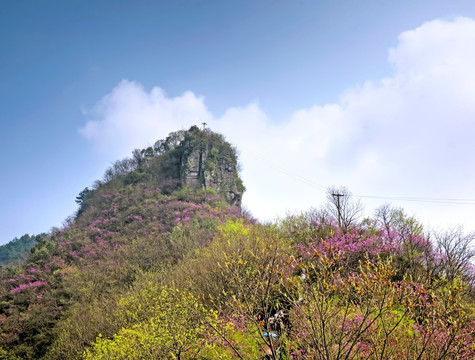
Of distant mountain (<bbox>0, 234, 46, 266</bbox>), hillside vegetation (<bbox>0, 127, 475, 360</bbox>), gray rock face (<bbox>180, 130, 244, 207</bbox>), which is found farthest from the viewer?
distant mountain (<bbox>0, 234, 46, 266</bbox>)

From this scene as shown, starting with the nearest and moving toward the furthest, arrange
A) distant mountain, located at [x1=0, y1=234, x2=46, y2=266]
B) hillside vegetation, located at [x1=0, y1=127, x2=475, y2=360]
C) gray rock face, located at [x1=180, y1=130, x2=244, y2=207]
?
hillside vegetation, located at [x1=0, y1=127, x2=475, y2=360] → gray rock face, located at [x1=180, y1=130, x2=244, y2=207] → distant mountain, located at [x1=0, y1=234, x2=46, y2=266]

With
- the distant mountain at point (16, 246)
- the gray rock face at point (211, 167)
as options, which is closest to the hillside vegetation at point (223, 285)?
the gray rock face at point (211, 167)

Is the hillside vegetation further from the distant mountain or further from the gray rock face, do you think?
the distant mountain

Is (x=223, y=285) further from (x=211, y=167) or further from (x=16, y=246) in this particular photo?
(x=16, y=246)

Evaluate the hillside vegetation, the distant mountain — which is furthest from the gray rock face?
the distant mountain

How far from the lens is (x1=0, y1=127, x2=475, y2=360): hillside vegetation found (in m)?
4.07

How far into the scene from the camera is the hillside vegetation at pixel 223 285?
407 cm

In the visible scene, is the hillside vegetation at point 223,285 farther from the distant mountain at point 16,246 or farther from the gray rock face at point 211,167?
the distant mountain at point 16,246

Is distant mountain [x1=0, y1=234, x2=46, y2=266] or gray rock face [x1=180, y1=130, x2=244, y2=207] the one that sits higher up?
gray rock face [x1=180, y1=130, x2=244, y2=207]

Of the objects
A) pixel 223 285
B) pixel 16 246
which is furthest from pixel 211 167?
pixel 16 246

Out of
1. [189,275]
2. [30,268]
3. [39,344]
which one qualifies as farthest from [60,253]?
[189,275]

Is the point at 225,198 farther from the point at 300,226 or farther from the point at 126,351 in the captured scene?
the point at 126,351

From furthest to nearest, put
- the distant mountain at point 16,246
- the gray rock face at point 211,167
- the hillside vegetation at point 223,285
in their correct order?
the distant mountain at point 16,246, the gray rock face at point 211,167, the hillside vegetation at point 223,285

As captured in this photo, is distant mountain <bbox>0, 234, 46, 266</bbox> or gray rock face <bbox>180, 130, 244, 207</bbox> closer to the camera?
gray rock face <bbox>180, 130, 244, 207</bbox>
